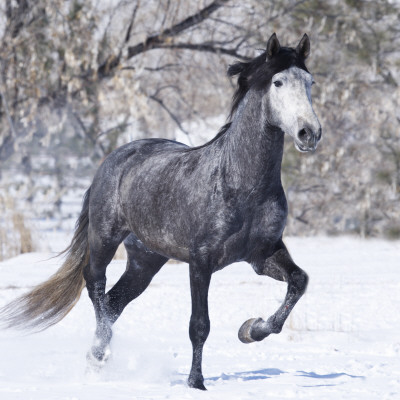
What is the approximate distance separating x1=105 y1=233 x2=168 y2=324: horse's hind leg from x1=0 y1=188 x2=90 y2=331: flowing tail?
17.6 inches

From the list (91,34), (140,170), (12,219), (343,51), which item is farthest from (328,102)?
(140,170)

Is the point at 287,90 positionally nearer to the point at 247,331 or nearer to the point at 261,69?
the point at 261,69

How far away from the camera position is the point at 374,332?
21.1 feet

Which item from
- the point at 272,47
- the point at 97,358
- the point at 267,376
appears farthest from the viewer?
the point at 97,358

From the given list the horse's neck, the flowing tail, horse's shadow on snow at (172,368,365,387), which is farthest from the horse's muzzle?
the flowing tail

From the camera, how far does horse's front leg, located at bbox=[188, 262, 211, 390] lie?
4.19 m

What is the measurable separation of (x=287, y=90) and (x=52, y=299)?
2775mm

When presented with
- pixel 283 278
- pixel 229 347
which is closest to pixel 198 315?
pixel 283 278

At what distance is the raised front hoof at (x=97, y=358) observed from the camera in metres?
5.04

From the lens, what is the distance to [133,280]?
536 cm

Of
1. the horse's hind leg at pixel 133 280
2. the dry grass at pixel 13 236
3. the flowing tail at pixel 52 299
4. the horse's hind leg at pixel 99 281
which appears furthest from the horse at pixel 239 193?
the dry grass at pixel 13 236

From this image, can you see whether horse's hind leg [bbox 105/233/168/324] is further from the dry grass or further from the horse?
the dry grass

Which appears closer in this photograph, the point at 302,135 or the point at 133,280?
the point at 302,135

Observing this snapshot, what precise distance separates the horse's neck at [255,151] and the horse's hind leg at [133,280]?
1408 mm
